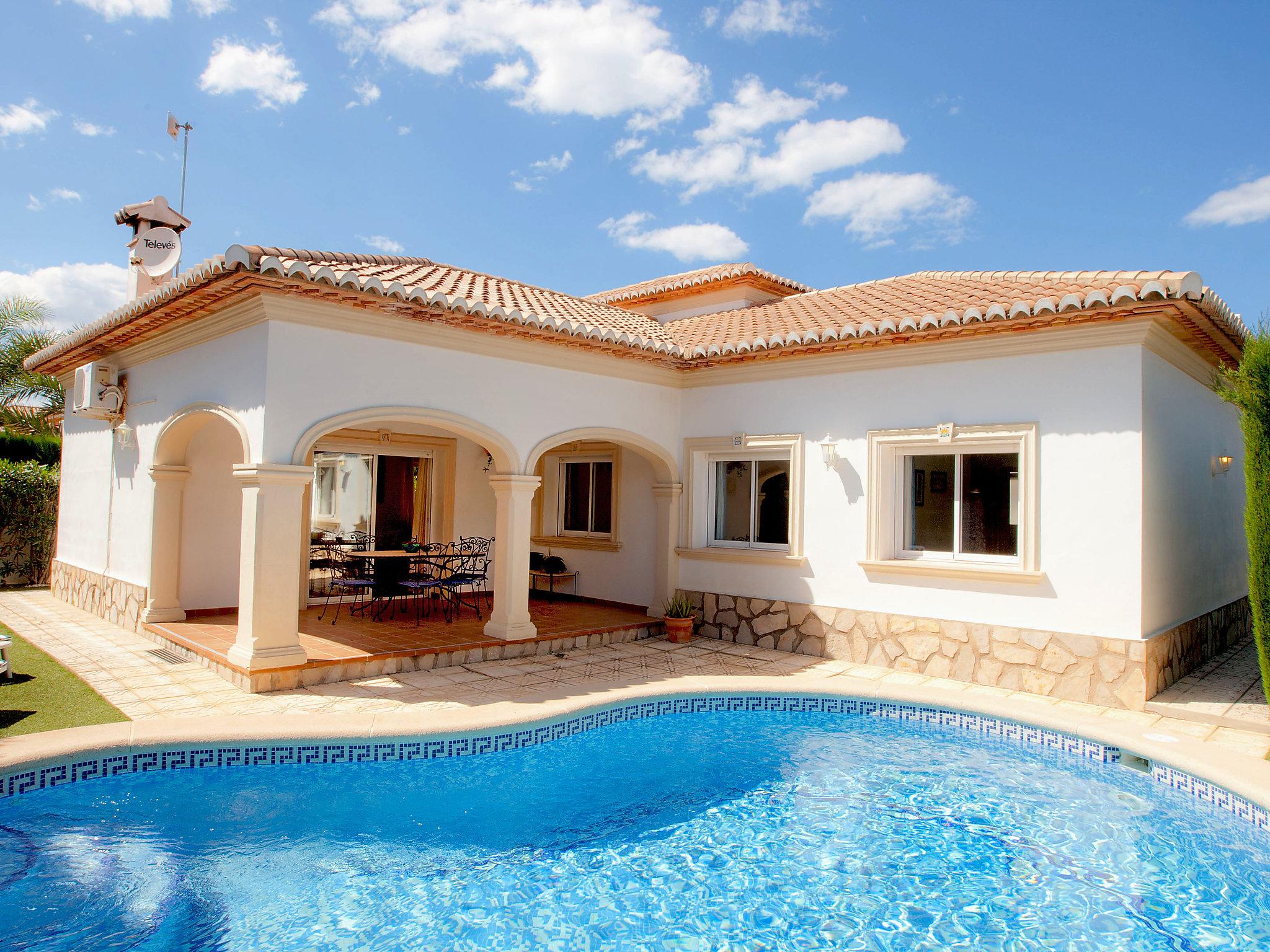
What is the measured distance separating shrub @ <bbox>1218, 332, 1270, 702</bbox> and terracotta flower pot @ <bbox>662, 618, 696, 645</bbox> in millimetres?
7140

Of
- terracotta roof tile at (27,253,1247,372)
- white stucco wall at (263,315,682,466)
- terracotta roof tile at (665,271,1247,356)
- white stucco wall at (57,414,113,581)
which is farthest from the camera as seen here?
white stucco wall at (57,414,113,581)

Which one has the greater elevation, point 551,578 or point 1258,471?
point 1258,471

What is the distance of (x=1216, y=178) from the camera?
17.8m

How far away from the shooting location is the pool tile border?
629 centimetres

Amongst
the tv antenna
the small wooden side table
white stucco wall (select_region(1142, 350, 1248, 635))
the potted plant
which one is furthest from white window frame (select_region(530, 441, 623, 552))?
white stucco wall (select_region(1142, 350, 1248, 635))

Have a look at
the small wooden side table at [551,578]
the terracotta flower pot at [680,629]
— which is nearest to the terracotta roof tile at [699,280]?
the small wooden side table at [551,578]

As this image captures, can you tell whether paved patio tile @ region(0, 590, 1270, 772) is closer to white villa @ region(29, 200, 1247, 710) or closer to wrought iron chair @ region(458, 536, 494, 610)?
white villa @ region(29, 200, 1247, 710)

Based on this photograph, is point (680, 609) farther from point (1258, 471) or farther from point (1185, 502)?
point (1258, 471)

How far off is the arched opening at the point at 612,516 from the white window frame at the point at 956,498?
3659 mm

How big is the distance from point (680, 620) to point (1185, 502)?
7226mm

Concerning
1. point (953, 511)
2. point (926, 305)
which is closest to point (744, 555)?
point (953, 511)

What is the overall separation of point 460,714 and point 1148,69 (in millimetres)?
14429

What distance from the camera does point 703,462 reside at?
42.8 feet

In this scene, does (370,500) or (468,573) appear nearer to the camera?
(468,573)
